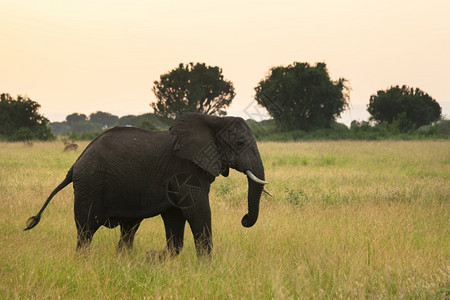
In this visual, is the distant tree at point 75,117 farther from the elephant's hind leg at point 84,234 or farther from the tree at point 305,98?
the elephant's hind leg at point 84,234

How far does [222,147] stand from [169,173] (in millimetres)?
675

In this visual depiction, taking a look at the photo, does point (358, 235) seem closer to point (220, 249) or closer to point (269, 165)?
point (220, 249)

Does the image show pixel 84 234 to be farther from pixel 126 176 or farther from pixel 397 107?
pixel 397 107

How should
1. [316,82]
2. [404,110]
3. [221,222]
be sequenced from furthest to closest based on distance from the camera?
[404,110], [316,82], [221,222]

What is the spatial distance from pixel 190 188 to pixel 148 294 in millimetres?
1430

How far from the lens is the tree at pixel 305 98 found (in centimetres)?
4662

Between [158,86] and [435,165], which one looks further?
[158,86]

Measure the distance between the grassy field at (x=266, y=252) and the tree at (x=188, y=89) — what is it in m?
40.4

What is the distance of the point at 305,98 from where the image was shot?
47.2m

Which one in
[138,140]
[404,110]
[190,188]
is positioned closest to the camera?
[190,188]

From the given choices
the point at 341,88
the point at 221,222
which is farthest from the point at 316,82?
the point at 221,222

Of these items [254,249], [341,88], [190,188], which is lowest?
[254,249]

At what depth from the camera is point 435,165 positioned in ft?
54.2

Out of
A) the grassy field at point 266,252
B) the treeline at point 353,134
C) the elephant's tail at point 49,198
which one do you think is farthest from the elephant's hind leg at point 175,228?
the treeline at point 353,134
